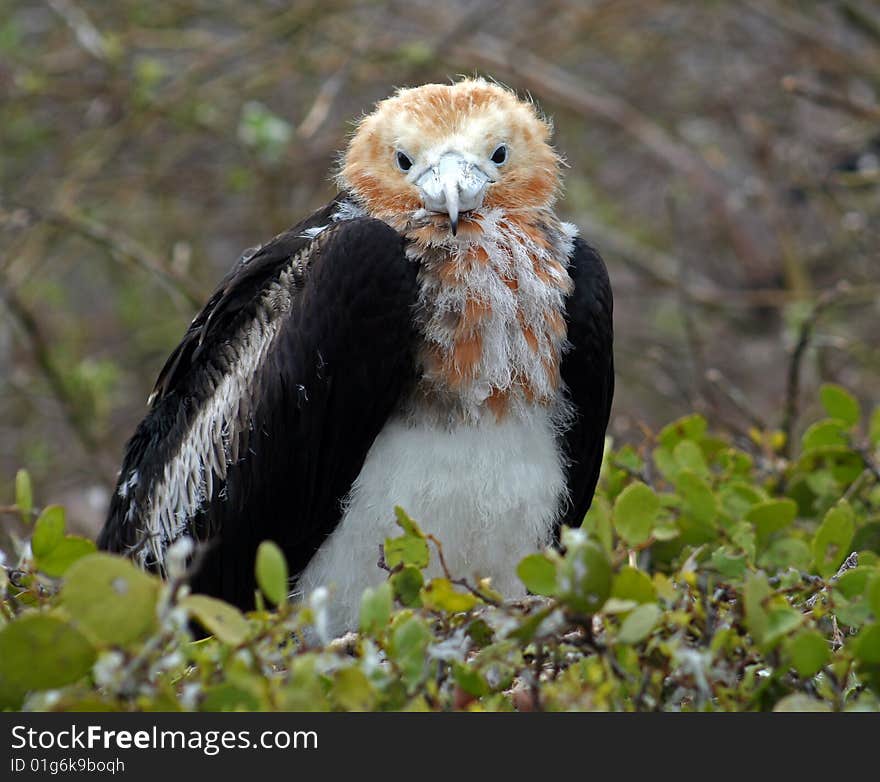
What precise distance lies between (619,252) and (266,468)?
384 centimetres

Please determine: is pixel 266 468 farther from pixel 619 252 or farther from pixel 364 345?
pixel 619 252

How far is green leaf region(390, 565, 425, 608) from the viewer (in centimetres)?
251

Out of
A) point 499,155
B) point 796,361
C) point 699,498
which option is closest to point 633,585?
point 699,498

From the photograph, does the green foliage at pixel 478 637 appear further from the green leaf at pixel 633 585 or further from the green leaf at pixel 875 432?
the green leaf at pixel 875 432

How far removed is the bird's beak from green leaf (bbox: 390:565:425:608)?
1057 mm

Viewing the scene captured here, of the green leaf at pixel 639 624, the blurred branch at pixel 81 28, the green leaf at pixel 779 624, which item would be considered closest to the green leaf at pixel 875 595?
the green leaf at pixel 779 624

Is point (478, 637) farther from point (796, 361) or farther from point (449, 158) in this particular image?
point (796, 361)

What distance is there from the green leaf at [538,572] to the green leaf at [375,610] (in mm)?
240

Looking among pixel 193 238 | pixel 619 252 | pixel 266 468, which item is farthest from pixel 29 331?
pixel 619 252

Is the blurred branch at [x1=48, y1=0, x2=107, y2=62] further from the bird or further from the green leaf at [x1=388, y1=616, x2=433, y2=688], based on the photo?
the green leaf at [x1=388, y1=616, x2=433, y2=688]

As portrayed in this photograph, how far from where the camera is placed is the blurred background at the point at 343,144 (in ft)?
19.0

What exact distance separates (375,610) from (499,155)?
180 centimetres

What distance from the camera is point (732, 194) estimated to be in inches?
277
